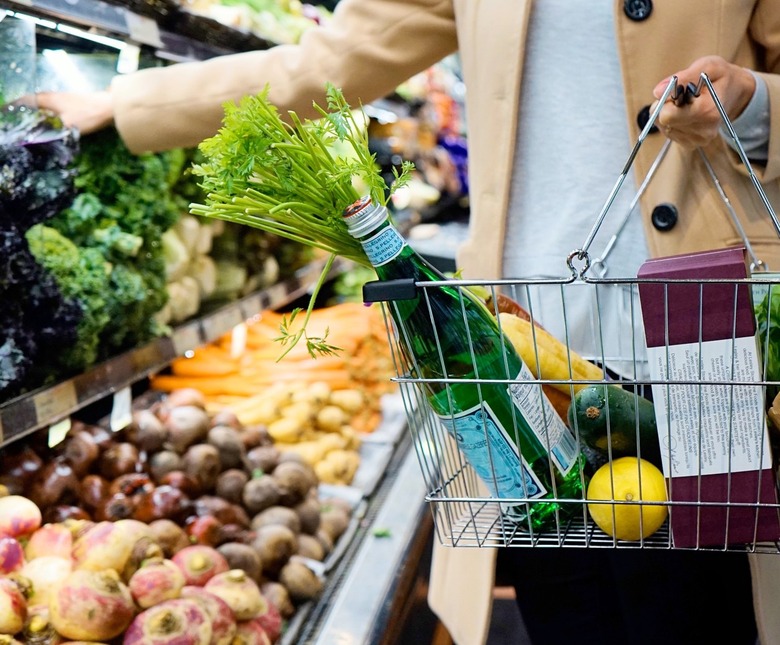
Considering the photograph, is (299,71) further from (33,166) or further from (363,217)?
(363,217)

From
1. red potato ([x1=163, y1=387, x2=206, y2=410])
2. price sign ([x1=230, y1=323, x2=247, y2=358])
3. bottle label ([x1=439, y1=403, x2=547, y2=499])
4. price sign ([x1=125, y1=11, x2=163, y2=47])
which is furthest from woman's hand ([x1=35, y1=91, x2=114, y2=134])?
price sign ([x1=230, y1=323, x2=247, y2=358])

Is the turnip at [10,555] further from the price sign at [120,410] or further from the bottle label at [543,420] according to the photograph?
the bottle label at [543,420]

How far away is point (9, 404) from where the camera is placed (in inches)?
51.0

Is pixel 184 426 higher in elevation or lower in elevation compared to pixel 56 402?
lower

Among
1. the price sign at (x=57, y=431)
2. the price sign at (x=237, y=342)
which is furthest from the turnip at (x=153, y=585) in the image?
the price sign at (x=237, y=342)

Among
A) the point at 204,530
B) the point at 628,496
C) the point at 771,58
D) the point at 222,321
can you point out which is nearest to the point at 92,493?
the point at 204,530

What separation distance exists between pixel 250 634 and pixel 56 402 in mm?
513

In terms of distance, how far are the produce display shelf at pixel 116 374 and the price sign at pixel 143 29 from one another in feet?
2.00

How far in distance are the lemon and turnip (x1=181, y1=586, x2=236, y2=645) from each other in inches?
29.5

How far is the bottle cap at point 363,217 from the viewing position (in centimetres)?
77

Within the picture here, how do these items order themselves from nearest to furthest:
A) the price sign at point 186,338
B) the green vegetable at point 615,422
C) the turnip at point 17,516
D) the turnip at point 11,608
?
the green vegetable at point 615,422, the turnip at point 11,608, the turnip at point 17,516, the price sign at point 186,338

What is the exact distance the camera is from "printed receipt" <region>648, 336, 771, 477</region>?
31.4 inches

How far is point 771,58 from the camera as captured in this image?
1265mm

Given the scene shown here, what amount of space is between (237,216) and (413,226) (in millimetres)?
3373
